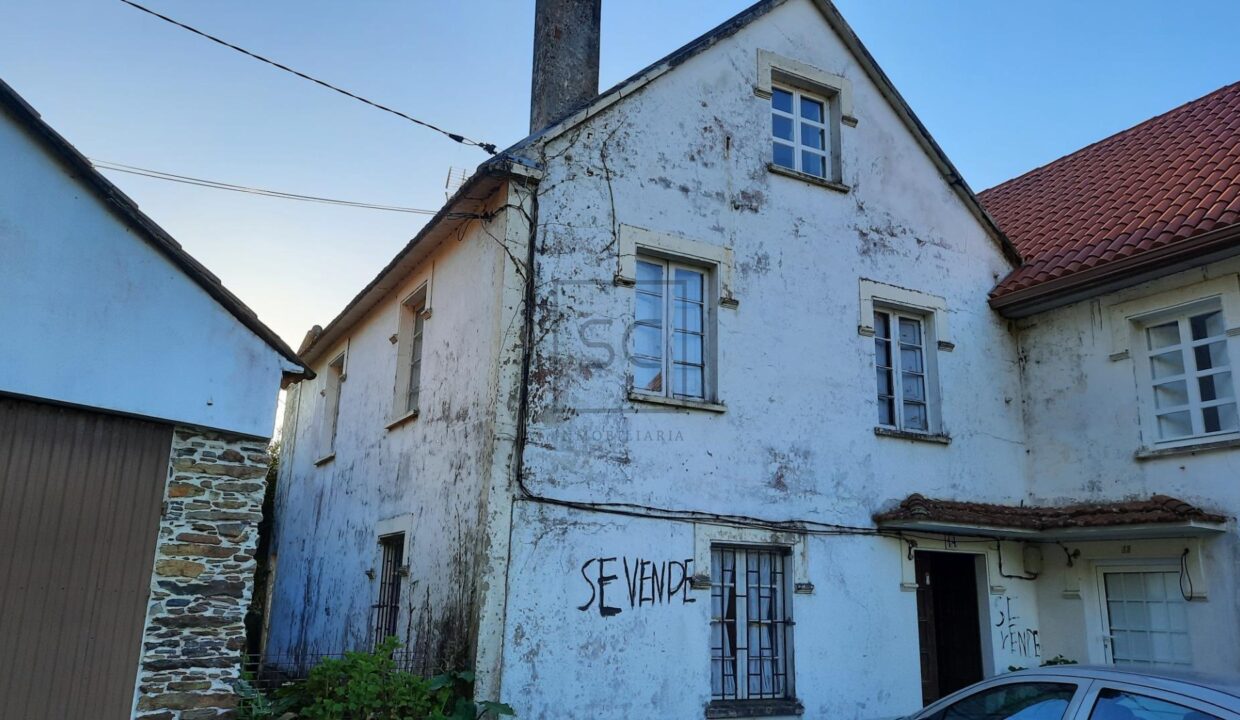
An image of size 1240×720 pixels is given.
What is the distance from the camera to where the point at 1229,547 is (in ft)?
31.9

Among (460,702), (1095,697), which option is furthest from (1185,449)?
(460,702)

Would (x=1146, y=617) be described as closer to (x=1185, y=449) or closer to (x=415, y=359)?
(x=1185, y=449)

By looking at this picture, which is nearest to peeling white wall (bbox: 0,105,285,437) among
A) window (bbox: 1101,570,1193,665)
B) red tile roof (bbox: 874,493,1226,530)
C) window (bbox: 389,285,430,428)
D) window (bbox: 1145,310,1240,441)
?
window (bbox: 389,285,430,428)

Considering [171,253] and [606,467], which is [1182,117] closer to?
[606,467]

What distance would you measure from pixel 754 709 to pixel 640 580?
1719 mm

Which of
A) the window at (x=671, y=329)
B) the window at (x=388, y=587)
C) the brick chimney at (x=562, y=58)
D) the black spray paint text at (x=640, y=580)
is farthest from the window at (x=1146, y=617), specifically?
the brick chimney at (x=562, y=58)

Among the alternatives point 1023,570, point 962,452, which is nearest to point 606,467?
point 962,452

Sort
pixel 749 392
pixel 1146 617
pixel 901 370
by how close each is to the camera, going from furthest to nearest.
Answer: pixel 901 370
pixel 1146 617
pixel 749 392

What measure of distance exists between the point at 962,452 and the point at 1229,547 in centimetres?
286

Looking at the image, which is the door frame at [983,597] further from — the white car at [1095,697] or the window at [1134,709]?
the window at [1134,709]

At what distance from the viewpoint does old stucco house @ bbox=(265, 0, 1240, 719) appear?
8.78 m

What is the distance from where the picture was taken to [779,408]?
1014 cm

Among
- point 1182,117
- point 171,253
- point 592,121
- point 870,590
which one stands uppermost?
point 1182,117

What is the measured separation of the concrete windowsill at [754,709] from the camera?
8906 millimetres
